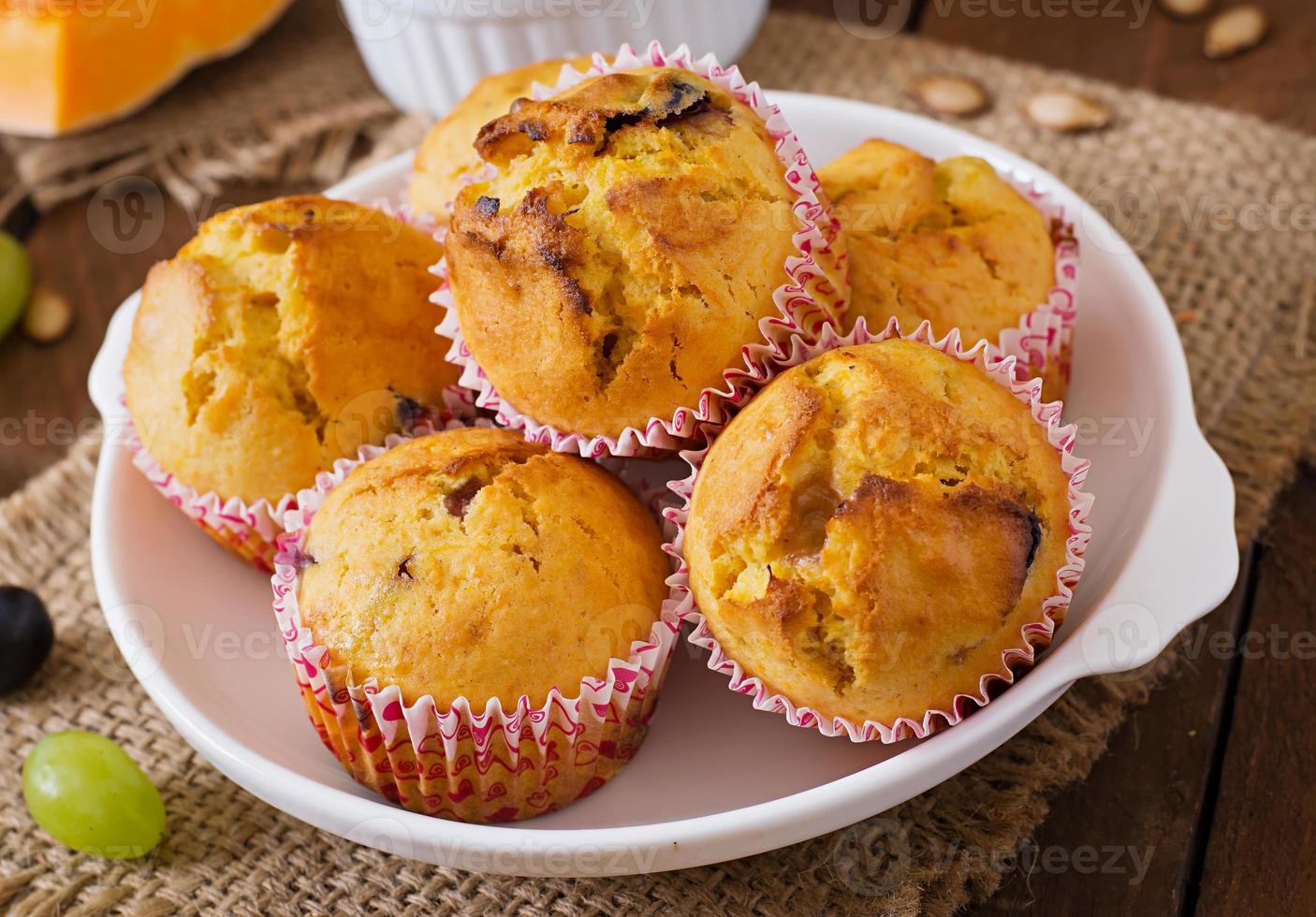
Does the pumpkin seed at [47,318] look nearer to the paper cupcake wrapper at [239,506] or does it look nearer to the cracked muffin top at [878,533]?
the paper cupcake wrapper at [239,506]

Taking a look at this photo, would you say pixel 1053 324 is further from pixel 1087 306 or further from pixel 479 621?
pixel 479 621

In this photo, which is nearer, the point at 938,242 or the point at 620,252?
the point at 620,252

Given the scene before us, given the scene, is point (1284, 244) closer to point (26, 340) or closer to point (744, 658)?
point (744, 658)

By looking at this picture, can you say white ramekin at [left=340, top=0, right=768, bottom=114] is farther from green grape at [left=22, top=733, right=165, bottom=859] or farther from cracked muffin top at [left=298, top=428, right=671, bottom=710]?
green grape at [left=22, top=733, right=165, bottom=859]

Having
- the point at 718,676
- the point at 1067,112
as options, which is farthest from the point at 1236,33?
the point at 718,676

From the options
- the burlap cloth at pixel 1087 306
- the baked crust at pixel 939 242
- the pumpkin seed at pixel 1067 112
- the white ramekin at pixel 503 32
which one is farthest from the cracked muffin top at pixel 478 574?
the pumpkin seed at pixel 1067 112

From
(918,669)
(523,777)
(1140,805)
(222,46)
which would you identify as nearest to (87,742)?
(523,777)
